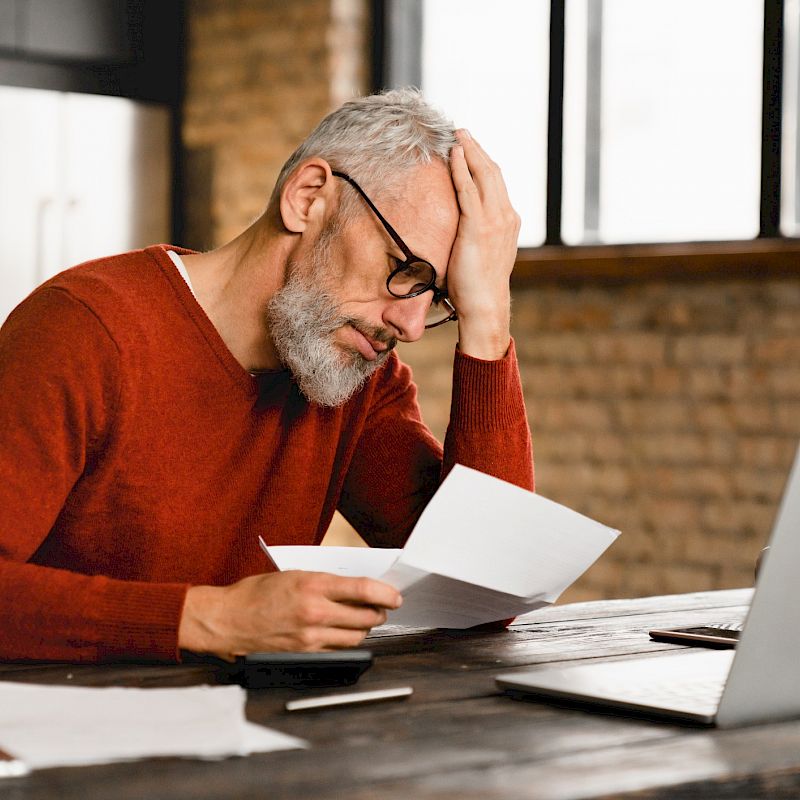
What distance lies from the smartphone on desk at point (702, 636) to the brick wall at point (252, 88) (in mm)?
3390

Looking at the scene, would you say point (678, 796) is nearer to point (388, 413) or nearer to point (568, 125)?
point (388, 413)

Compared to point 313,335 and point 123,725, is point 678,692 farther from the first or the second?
point 313,335

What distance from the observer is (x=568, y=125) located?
Answer: 13.8 feet

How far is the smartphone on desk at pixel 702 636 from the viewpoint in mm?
1499

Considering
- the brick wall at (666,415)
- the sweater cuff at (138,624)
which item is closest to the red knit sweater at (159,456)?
the sweater cuff at (138,624)

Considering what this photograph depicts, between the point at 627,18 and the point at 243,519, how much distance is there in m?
2.83

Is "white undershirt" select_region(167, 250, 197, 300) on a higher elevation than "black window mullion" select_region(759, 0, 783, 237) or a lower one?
lower

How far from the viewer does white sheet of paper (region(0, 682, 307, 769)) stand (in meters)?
0.93

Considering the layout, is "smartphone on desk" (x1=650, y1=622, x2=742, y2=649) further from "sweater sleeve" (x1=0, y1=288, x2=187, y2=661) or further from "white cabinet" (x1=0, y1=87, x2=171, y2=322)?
"white cabinet" (x1=0, y1=87, x2=171, y2=322)

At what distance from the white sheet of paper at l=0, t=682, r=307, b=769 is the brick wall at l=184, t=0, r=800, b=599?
2794mm

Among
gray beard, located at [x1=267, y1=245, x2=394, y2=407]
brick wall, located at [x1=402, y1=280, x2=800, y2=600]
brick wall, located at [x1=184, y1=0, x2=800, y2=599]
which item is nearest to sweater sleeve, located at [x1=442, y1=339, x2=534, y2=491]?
gray beard, located at [x1=267, y1=245, x2=394, y2=407]

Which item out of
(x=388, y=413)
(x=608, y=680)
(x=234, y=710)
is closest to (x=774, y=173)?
(x=388, y=413)

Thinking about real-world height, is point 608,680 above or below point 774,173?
below

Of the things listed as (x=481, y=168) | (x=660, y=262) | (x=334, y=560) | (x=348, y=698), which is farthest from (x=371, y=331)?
(x=660, y=262)
